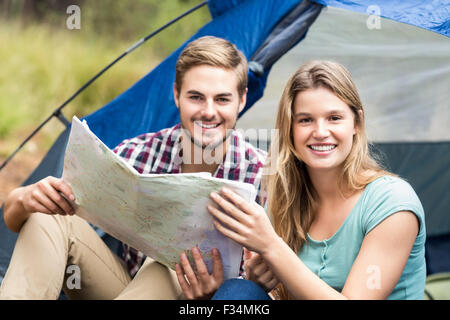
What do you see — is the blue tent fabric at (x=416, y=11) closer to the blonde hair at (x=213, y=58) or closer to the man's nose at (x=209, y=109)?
the blonde hair at (x=213, y=58)

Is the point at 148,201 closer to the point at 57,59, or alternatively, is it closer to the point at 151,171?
the point at 151,171

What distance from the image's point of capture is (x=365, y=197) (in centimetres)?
112

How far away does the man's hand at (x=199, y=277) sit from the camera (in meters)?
1.11

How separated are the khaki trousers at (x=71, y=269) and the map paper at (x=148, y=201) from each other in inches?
3.3

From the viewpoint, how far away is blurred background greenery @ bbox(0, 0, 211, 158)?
11.8 ft

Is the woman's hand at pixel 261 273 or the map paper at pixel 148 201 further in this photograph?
the woman's hand at pixel 261 273

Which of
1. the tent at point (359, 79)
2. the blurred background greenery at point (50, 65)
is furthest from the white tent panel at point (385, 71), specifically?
the blurred background greenery at point (50, 65)

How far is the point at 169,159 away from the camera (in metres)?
1.48

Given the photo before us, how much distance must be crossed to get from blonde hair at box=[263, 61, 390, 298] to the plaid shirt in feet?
0.47

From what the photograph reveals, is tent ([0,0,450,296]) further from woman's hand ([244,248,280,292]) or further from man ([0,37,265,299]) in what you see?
woman's hand ([244,248,280,292])

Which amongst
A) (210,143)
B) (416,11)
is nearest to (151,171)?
(210,143)

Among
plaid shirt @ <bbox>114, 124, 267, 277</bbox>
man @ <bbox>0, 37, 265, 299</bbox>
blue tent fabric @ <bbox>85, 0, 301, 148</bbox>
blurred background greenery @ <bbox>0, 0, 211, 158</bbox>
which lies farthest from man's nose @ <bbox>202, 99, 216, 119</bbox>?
blurred background greenery @ <bbox>0, 0, 211, 158</bbox>
